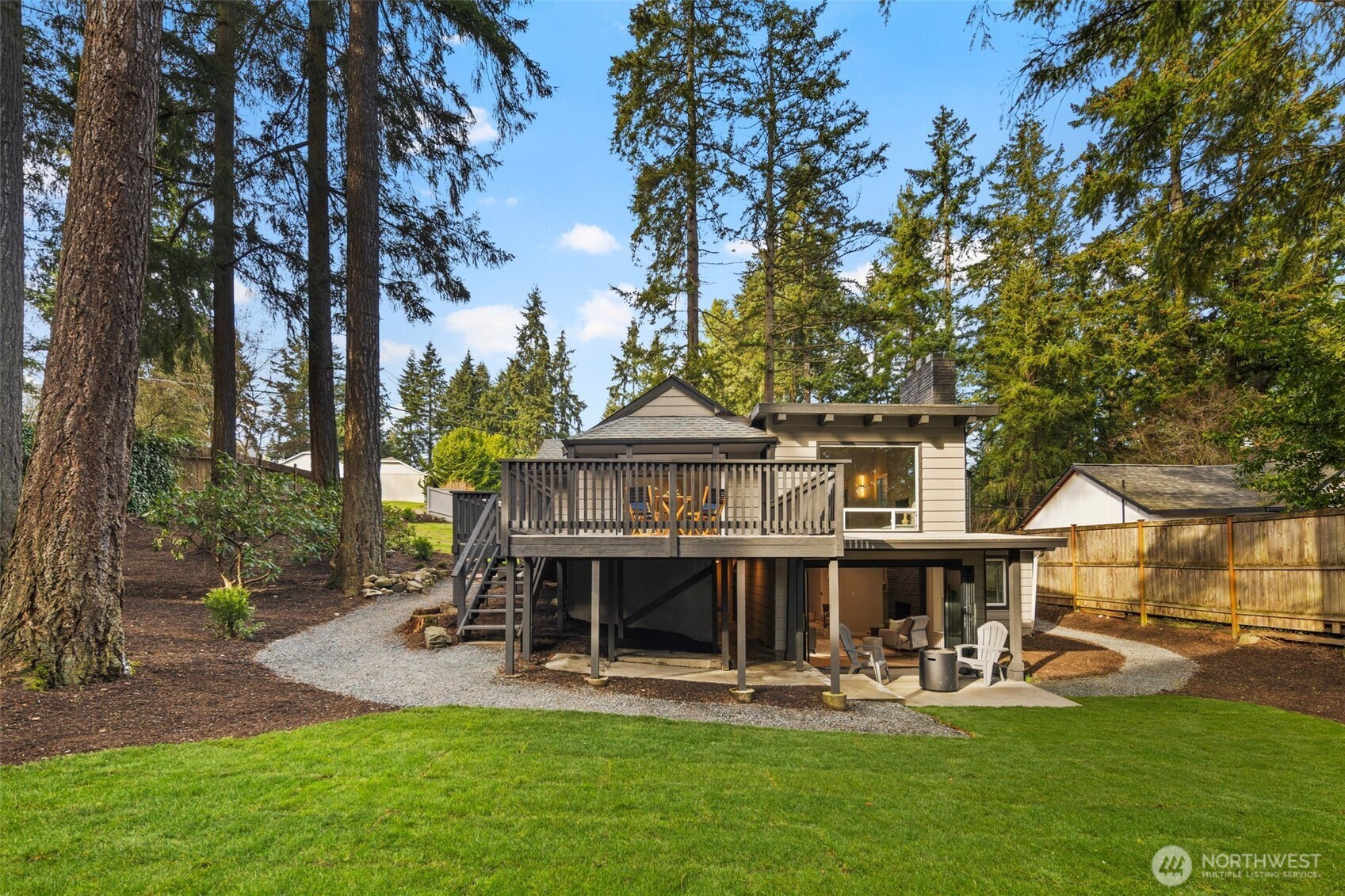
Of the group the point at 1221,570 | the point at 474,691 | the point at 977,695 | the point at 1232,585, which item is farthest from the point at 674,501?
the point at 1221,570

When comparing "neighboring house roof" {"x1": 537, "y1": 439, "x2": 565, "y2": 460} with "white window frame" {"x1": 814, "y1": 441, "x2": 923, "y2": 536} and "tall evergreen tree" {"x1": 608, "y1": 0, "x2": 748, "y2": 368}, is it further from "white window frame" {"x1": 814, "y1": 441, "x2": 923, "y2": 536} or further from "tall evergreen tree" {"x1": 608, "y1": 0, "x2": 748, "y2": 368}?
"white window frame" {"x1": 814, "y1": 441, "x2": 923, "y2": 536}

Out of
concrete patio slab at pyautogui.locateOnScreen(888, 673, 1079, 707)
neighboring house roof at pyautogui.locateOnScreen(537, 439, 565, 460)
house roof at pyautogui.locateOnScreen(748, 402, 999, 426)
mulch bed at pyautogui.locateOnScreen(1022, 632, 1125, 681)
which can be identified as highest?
house roof at pyautogui.locateOnScreen(748, 402, 999, 426)

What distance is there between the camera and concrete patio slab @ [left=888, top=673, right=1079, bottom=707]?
322 inches

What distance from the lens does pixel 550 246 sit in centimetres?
2033

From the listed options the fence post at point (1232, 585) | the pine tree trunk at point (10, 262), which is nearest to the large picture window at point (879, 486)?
the fence post at point (1232, 585)

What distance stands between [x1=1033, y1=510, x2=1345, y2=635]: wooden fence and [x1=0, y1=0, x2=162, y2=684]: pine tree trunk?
48.3ft

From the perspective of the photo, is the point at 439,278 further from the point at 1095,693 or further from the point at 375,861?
the point at 1095,693

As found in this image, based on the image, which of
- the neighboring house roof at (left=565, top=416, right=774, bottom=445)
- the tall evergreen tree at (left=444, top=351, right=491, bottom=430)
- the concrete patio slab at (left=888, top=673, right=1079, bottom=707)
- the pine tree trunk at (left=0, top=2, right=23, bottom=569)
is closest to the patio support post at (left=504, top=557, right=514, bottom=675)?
the neighboring house roof at (left=565, top=416, right=774, bottom=445)

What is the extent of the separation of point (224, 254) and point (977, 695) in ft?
58.5

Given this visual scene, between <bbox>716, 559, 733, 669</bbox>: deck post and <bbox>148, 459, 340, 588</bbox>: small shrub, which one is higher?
<bbox>148, 459, 340, 588</bbox>: small shrub

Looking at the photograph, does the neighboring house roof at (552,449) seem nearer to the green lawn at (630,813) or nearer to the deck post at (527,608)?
the deck post at (527,608)

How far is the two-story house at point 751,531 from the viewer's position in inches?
329

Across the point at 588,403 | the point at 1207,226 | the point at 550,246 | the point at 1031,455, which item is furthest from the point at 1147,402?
the point at 588,403

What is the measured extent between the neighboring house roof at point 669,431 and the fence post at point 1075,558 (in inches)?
436
